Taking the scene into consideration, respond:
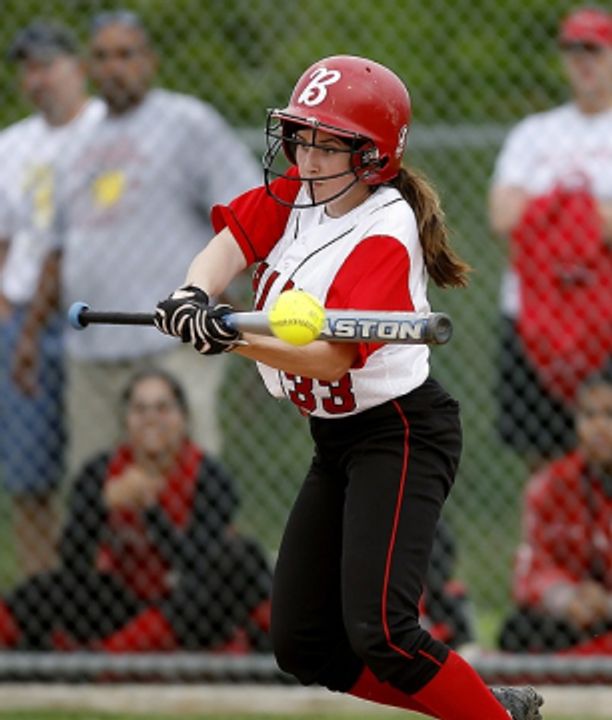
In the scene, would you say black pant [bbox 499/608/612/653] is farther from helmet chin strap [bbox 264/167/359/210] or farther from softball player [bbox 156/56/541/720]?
helmet chin strap [bbox 264/167/359/210]

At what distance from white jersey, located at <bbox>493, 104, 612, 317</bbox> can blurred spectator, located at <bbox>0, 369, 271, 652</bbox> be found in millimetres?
1150

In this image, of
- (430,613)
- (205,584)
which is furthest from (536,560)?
(205,584)

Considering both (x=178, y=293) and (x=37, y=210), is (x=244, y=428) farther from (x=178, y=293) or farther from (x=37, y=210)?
(x=178, y=293)

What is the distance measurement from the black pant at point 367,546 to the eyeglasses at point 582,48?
1994 millimetres

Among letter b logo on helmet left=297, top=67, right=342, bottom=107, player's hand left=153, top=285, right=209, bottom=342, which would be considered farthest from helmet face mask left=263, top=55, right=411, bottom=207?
player's hand left=153, top=285, right=209, bottom=342

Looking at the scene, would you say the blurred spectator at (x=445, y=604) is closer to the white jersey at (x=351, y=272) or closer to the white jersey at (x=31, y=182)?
the white jersey at (x=31, y=182)

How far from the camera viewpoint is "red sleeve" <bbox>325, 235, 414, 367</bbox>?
3541 mm

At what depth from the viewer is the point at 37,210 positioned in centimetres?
602

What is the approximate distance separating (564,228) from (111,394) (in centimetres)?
159

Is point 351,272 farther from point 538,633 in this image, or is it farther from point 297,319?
point 538,633

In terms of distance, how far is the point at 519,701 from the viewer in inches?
155

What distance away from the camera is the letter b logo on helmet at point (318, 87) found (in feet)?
12.2

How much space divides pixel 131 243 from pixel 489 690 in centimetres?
252

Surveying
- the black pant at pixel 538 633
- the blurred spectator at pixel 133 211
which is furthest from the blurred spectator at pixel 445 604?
the blurred spectator at pixel 133 211
